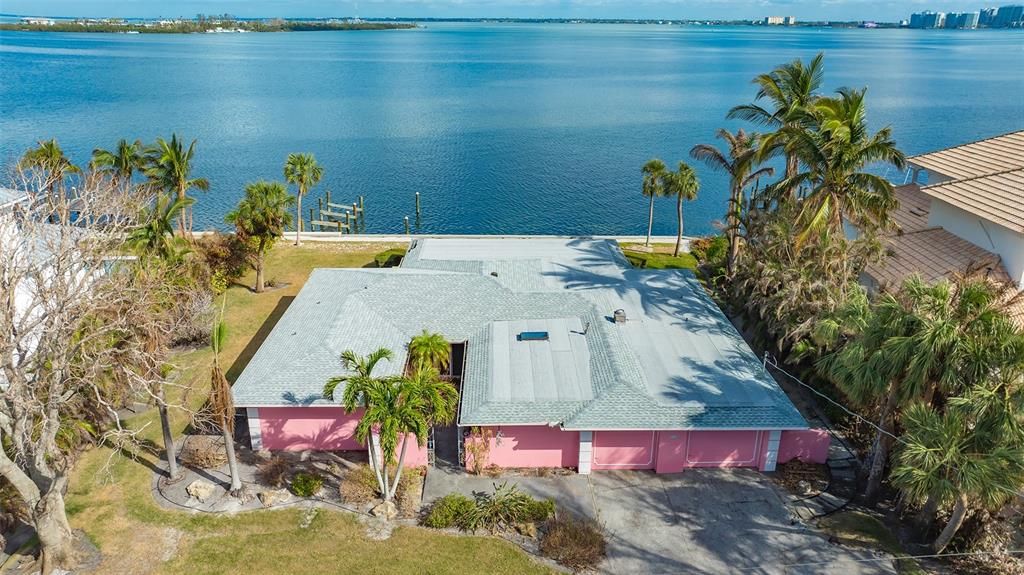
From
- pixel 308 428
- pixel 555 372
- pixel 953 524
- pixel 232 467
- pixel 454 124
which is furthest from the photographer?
pixel 454 124

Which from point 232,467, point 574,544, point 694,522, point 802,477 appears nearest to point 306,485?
point 232,467

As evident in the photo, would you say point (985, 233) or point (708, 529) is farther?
point (985, 233)

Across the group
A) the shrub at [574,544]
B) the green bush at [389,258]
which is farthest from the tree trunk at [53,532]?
the green bush at [389,258]

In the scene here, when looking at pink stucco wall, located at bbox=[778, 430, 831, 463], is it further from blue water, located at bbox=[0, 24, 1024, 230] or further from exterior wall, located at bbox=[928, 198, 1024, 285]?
blue water, located at bbox=[0, 24, 1024, 230]

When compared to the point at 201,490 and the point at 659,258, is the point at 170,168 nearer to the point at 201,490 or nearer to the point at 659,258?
the point at 201,490

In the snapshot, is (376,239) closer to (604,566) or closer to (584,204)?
(584,204)

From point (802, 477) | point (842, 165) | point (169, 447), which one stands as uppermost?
point (842, 165)
